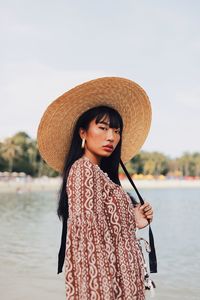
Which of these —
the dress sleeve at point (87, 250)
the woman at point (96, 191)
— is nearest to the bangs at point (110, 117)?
the woman at point (96, 191)

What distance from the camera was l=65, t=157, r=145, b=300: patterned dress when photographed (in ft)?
5.60

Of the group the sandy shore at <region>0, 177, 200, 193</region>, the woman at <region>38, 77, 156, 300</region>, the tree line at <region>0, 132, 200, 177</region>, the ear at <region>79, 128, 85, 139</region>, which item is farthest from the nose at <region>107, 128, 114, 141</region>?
the tree line at <region>0, 132, 200, 177</region>

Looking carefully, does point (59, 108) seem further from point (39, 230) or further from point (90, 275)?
point (39, 230)

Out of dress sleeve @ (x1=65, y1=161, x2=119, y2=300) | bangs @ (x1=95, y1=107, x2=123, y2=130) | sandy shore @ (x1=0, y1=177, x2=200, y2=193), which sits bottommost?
sandy shore @ (x1=0, y1=177, x2=200, y2=193)

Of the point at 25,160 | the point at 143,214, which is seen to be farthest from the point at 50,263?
the point at 25,160

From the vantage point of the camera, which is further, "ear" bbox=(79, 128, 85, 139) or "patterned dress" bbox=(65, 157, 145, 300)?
"ear" bbox=(79, 128, 85, 139)

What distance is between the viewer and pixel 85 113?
2041 mm

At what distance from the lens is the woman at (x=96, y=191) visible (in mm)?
1719

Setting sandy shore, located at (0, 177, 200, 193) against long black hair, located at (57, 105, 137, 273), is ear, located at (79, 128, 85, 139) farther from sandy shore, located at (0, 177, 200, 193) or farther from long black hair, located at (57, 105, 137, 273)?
sandy shore, located at (0, 177, 200, 193)

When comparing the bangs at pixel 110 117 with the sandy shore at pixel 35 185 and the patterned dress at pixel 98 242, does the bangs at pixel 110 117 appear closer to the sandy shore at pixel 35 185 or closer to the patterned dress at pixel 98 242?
the patterned dress at pixel 98 242

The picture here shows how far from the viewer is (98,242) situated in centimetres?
172

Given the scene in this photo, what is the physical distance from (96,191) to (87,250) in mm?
191

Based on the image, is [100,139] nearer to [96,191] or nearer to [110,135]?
[110,135]

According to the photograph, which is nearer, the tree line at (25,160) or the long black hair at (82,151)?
the long black hair at (82,151)
